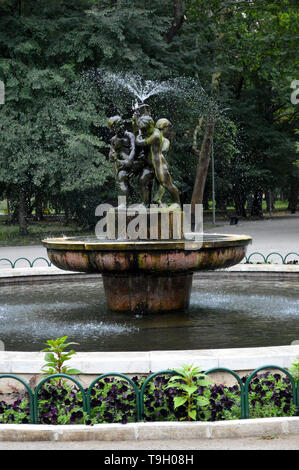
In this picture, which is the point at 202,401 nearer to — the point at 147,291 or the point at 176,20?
the point at 147,291

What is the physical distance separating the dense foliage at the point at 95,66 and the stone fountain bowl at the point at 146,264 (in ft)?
57.5

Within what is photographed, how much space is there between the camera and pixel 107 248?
346 inches

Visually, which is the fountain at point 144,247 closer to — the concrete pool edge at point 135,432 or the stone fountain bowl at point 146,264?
the stone fountain bowl at point 146,264

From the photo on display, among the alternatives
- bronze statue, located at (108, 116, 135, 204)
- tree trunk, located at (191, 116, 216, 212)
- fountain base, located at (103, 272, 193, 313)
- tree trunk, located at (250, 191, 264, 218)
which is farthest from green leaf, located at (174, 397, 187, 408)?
tree trunk, located at (250, 191, 264, 218)

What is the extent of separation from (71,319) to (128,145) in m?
3.11

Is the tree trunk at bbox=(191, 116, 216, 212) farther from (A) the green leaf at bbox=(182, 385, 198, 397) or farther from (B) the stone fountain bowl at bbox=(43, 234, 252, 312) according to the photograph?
(A) the green leaf at bbox=(182, 385, 198, 397)

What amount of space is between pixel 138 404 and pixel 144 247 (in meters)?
3.77

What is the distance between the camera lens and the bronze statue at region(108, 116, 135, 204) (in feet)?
34.6

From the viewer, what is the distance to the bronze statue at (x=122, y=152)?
34.6 ft

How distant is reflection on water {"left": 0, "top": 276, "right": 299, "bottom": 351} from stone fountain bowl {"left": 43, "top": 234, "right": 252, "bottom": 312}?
26 centimetres

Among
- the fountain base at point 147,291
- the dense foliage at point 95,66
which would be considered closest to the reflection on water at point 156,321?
the fountain base at point 147,291

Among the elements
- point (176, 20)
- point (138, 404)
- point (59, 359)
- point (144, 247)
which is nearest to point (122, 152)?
point (144, 247)

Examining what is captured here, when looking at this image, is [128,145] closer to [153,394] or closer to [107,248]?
[107,248]

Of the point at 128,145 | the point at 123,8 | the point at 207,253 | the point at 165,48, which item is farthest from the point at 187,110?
the point at 207,253
